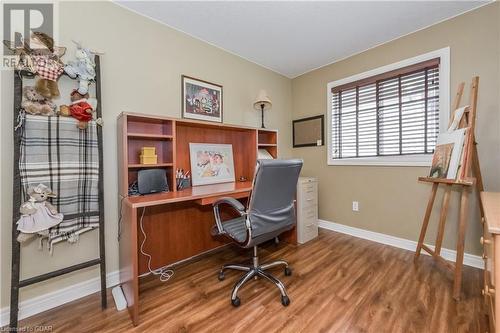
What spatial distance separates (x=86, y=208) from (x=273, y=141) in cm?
218

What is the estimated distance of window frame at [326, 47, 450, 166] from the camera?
84.9 inches

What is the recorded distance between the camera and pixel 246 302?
1.60m

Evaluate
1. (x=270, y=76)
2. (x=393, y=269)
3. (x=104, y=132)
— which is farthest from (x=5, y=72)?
(x=393, y=269)

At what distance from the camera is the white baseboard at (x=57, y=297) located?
1459 mm

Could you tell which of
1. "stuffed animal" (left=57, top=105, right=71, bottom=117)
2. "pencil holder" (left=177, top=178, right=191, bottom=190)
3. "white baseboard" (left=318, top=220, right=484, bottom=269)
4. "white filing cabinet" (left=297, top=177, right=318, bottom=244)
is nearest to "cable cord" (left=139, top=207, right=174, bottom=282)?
"pencil holder" (left=177, top=178, right=191, bottom=190)

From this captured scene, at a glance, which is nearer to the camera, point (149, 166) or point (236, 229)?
point (236, 229)

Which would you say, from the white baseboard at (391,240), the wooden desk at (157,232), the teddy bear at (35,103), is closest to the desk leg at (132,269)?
the wooden desk at (157,232)

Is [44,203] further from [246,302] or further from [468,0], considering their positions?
[468,0]

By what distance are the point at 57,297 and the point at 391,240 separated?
3.30 meters

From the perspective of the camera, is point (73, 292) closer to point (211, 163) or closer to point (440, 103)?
point (211, 163)

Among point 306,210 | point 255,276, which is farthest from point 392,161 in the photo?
point 255,276

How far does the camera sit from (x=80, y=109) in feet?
5.02

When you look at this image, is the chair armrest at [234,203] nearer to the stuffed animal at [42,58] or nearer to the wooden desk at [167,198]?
the wooden desk at [167,198]

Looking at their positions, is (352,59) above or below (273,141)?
above
